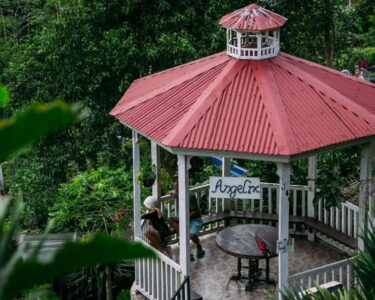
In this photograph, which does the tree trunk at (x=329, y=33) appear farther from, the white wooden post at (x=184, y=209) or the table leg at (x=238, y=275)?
the white wooden post at (x=184, y=209)

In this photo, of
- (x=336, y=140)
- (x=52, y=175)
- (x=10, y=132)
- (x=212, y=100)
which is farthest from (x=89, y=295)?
(x=10, y=132)

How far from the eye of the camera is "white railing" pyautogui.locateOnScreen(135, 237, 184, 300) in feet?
32.3

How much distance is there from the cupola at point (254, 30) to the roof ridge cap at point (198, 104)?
0.60ft

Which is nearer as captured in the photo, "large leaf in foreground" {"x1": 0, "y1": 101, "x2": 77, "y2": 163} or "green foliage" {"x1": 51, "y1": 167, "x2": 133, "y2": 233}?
"large leaf in foreground" {"x1": 0, "y1": 101, "x2": 77, "y2": 163}

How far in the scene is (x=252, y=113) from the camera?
30.2ft

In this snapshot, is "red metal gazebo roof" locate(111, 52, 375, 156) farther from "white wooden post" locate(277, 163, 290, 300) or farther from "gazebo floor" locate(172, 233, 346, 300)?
"gazebo floor" locate(172, 233, 346, 300)

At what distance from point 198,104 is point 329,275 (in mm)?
2977

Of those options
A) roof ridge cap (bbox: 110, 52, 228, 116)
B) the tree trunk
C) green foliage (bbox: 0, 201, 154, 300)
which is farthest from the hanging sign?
the tree trunk

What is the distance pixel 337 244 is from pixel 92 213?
3959 mm

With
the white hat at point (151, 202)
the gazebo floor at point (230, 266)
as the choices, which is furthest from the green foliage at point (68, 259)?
the white hat at point (151, 202)

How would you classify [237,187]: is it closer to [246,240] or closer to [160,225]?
[246,240]

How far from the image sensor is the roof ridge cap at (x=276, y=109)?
864 centimetres

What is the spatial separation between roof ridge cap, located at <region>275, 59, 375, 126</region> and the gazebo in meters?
0.01

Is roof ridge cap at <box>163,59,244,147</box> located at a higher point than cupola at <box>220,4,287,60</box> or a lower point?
lower
